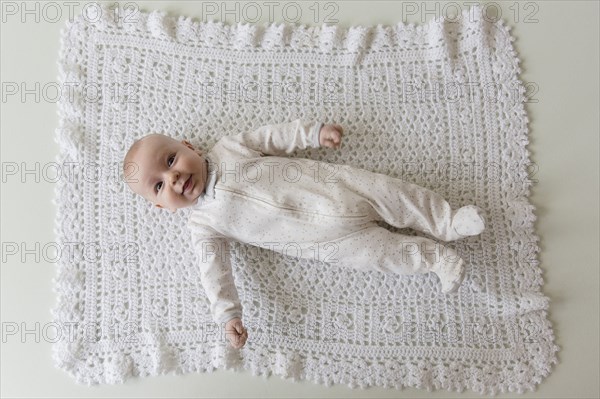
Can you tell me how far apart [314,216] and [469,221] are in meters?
0.36

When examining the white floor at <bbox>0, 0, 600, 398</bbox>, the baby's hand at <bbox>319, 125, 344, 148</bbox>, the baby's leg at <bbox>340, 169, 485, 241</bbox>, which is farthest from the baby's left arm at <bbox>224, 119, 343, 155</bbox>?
the white floor at <bbox>0, 0, 600, 398</bbox>

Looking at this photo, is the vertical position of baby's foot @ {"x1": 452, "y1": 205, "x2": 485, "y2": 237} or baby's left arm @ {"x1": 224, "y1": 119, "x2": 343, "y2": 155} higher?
baby's left arm @ {"x1": 224, "y1": 119, "x2": 343, "y2": 155}

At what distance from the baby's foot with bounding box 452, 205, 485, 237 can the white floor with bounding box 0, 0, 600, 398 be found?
9.4 inches

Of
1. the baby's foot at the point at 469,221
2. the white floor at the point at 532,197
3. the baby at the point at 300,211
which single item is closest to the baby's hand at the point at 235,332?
the baby at the point at 300,211

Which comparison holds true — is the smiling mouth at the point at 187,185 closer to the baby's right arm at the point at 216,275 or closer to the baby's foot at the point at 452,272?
the baby's right arm at the point at 216,275

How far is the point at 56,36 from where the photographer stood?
4.53 ft

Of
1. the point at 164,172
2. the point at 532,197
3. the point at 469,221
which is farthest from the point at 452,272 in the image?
the point at 164,172

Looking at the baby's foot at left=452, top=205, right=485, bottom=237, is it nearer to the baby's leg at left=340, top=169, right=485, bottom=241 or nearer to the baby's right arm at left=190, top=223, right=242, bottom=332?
the baby's leg at left=340, top=169, right=485, bottom=241

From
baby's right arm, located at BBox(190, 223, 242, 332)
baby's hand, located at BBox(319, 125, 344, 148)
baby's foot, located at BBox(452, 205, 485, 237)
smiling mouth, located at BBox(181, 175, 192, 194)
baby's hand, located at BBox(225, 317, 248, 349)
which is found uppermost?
baby's hand, located at BBox(319, 125, 344, 148)

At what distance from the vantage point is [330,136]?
1190 mm

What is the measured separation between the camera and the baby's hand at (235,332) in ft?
3.79

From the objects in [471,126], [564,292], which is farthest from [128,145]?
[564,292]

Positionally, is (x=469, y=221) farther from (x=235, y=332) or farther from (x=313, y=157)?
(x=235, y=332)

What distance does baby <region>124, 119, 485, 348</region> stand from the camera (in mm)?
1163
